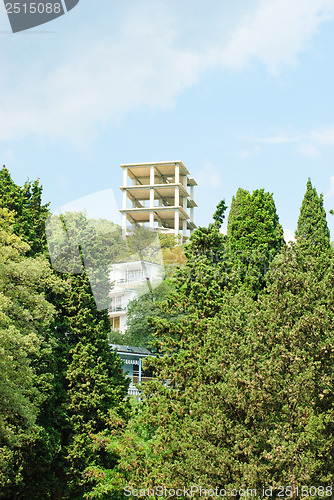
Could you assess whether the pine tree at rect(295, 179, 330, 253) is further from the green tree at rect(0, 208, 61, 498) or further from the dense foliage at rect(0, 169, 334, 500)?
the green tree at rect(0, 208, 61, 498)

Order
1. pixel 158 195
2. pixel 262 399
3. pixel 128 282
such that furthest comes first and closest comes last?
pixel 158 195 < pixel 128 282 < pixel 262 399

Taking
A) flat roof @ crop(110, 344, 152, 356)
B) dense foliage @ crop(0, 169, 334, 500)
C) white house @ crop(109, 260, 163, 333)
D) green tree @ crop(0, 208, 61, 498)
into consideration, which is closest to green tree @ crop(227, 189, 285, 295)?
dense foliage @ crop(0, 169, 334, 500)

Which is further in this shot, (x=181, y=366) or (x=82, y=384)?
(x=82, y=384)

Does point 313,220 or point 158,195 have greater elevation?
point 158,195

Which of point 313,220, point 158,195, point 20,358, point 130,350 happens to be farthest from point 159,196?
point 20,358

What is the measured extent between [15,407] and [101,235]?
27.9ft

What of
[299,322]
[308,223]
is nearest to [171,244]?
[308,223]

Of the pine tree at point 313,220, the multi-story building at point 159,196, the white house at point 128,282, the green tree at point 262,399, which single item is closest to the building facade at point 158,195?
the multi-story building at point 159,196

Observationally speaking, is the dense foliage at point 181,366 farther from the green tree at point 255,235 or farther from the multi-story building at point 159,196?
the multi-story building at point 159,196

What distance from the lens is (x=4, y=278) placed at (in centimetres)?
2108

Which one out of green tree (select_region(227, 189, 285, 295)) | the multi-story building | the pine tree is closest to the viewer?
green tree (select_region(227, 189, 285, 295))

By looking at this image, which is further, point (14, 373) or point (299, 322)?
point (14, 373)

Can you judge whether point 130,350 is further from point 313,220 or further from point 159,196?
point 159,196

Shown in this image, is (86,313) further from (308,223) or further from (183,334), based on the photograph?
(308,223)
